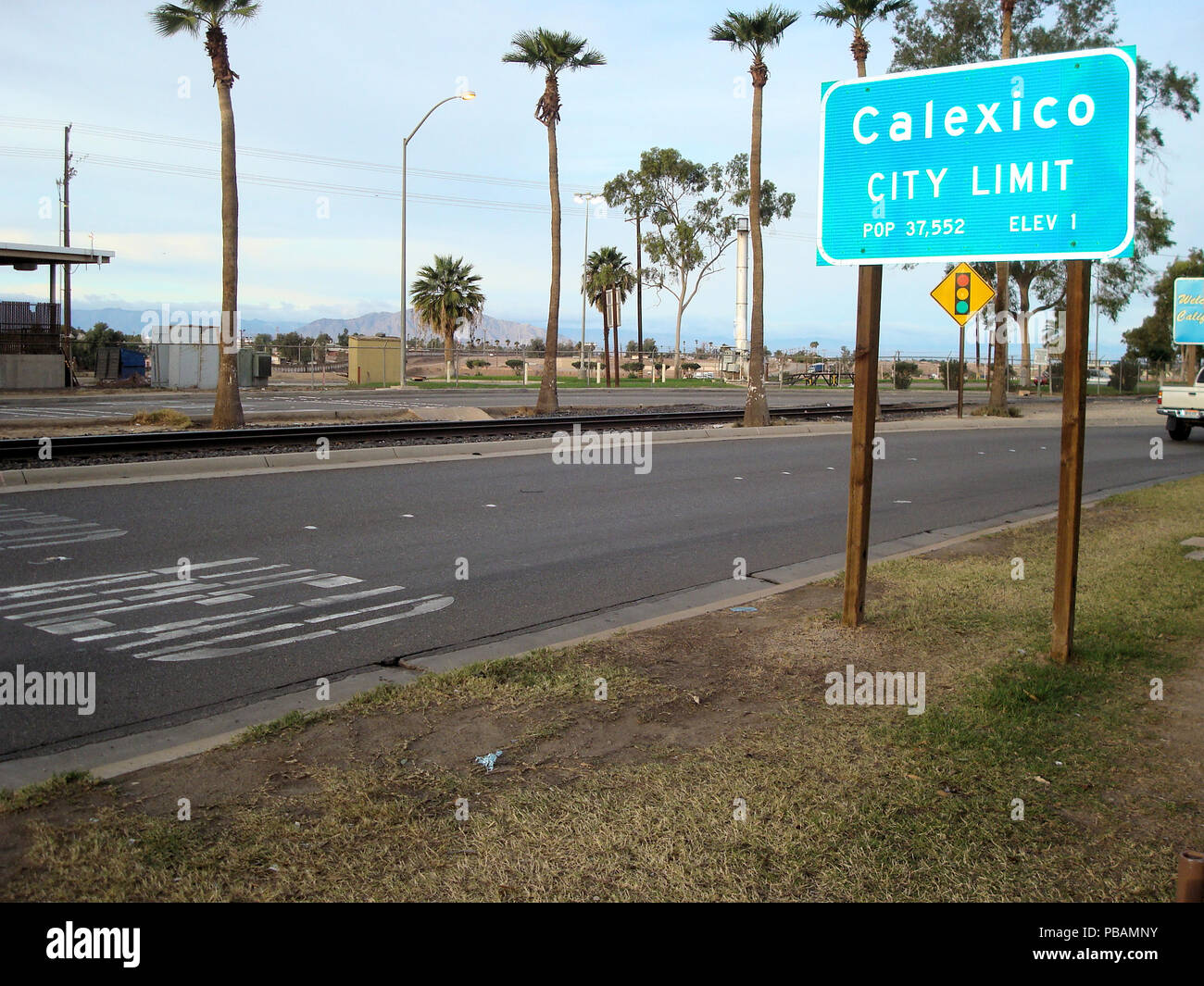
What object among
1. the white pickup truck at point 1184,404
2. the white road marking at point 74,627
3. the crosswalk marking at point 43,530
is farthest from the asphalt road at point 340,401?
the white road marking at point 74,627

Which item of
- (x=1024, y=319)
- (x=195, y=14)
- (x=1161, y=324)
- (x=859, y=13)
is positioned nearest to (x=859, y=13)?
(x=859, y=13)

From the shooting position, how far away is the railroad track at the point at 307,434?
14953 millimetres

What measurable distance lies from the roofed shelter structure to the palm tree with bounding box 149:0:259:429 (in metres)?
17.2

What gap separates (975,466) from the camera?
1742 cm

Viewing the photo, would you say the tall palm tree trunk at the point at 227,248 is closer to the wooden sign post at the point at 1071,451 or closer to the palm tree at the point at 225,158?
the palm tree at the point at 225,158

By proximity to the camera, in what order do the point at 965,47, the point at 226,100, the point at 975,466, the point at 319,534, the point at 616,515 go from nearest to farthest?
1. the point at 319,534
2. the point at 616,515
3. the point at 975,466
4. the point at 226,100
5. the point at 965,47

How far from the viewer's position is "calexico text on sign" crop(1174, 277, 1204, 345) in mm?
19078

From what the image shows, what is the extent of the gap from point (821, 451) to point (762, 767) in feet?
48.5

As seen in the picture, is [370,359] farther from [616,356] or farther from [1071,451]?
[1071,451]

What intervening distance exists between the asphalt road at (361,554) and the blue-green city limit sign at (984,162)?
3.26m

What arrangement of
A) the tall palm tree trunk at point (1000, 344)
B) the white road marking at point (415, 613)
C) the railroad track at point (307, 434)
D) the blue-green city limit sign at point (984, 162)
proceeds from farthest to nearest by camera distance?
the tall palm tree trunk at point (1000, 344) → the railroad track at point (307, 434) → the white road marking at point (415, 613) → the blue-green city limit sign at point (984, 162)
